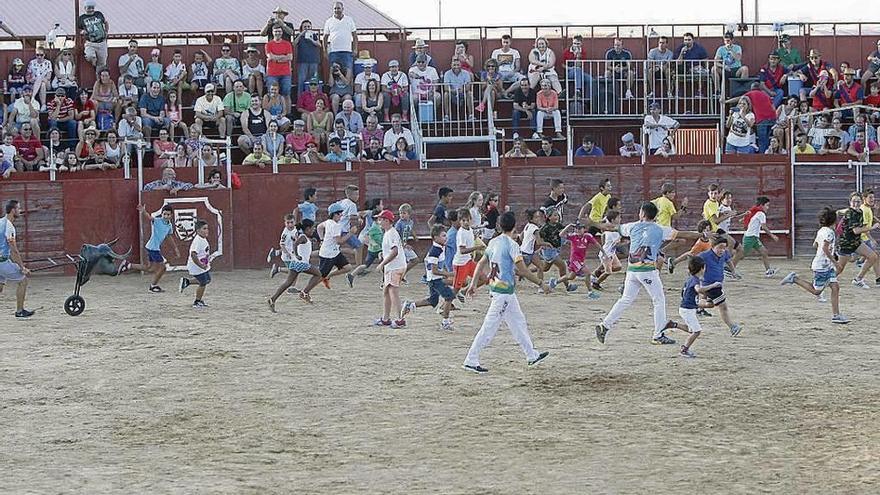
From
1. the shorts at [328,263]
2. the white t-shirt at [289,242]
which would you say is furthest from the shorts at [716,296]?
the white t-shirt at [289,242]

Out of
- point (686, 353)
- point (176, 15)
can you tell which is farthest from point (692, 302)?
point (176, 15)

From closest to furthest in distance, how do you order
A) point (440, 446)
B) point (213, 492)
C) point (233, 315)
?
point (213, 492), point (440, 446), point (233, 315)

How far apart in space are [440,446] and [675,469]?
1796 millimetres

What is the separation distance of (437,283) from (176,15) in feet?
66.8

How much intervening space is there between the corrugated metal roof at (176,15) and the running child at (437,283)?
17483 millimetres

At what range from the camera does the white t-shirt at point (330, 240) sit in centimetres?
1873

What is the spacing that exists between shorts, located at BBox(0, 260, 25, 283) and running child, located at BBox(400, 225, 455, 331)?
16.4 ft

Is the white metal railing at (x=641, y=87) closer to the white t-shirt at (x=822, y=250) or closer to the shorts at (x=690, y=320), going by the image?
the white t-shirt at (x=822, y=250)

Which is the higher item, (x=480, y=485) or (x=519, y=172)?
(x=519, y=172)

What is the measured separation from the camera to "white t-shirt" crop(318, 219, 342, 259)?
18734 millimetres

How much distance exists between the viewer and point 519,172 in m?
26.1

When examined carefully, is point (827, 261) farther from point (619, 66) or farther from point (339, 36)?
point (339, 36)

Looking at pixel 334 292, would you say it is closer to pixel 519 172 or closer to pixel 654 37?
pixel 519 172

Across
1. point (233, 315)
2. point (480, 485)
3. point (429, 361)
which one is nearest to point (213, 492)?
point (480, 485)
